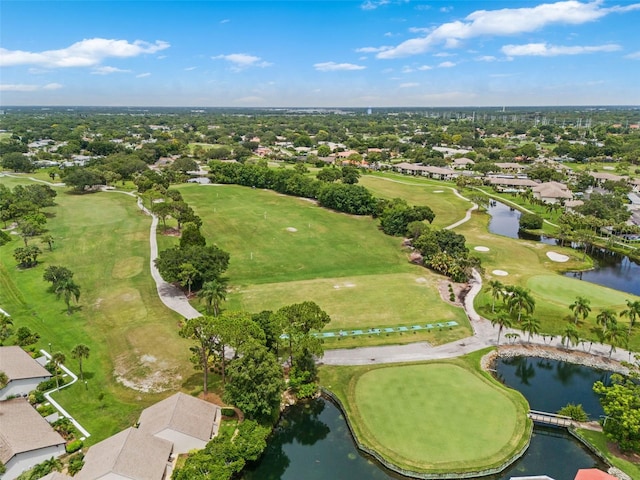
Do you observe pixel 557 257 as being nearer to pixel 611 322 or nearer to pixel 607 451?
pixel 611 322

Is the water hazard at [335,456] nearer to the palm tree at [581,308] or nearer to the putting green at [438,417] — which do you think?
the putting green at [438,417]

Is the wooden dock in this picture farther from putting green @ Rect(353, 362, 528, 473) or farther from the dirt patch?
the dirt patch

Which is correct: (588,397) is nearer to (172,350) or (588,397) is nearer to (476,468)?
(476,468)

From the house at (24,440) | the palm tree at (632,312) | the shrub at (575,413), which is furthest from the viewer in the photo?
the palm tree at (632,312)

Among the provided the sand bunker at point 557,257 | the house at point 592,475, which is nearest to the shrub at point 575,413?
the house at point 592,475

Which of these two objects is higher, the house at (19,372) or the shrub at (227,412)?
the house at (19,372)

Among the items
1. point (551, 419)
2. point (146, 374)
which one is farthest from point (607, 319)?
point (146, 374)

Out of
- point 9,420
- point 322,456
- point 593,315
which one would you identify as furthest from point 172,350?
point 593,315
